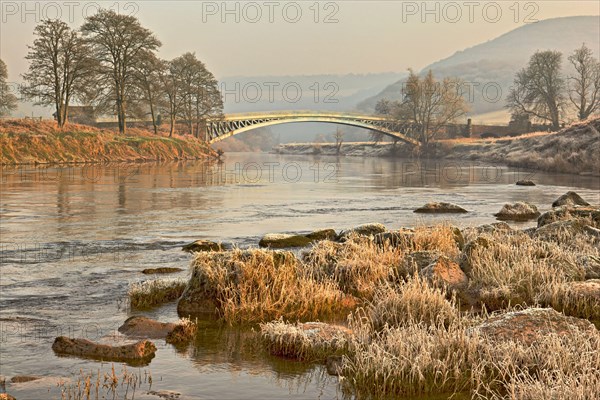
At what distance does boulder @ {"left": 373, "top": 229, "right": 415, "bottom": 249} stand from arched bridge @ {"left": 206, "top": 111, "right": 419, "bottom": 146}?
8028 cm

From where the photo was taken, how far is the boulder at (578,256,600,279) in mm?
13933

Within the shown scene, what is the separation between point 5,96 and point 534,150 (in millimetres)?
68151

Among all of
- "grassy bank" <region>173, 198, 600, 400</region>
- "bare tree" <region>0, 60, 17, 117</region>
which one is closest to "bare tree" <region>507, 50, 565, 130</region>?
"bare tree" <region>0, 60, 17, 117</region>

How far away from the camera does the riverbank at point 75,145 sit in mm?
62250

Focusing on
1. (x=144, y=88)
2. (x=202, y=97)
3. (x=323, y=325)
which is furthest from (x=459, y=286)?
(x=202, y=97)

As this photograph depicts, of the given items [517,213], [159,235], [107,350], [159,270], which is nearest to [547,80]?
[517,213]

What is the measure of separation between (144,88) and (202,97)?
16.4 metres

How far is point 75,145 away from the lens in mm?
67625

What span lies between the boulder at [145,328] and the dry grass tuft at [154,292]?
1.54 metres

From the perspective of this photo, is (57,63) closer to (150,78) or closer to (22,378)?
(150,78)

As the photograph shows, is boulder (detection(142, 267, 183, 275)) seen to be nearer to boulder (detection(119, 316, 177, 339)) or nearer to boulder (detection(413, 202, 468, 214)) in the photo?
boulder (detection(119, 316, 177, 339))

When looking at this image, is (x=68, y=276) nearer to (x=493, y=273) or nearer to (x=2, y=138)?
(x=493, y=273)

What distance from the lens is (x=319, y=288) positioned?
12.4 meters

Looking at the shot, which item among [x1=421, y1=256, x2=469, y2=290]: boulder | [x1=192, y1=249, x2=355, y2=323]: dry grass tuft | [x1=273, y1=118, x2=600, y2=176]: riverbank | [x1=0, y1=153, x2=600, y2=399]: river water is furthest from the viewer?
[x1=273, y1=118, x2=600, y2=176]: riverbank
